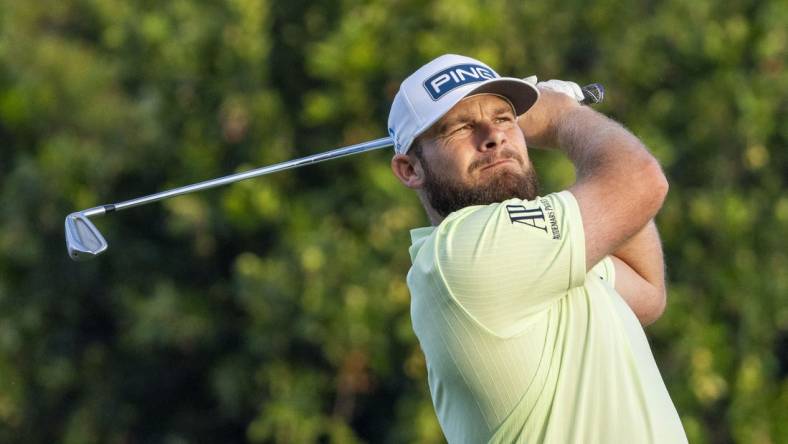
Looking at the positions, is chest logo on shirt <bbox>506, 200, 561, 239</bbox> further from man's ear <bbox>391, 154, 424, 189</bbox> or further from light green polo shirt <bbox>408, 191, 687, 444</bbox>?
man's ear <bbox>391, 154, 424, 189</bbox>

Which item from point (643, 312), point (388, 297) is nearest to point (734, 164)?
point (388, 297)

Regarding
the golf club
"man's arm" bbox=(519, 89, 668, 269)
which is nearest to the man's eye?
"man's arm" bbox=(519, 89, 668, 269)

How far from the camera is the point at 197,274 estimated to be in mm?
12125

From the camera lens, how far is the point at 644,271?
12.4 feet

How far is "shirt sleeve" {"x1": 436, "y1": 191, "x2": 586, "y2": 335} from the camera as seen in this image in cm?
315

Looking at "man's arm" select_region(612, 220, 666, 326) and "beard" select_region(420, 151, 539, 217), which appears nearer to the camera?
"beard" select_region(420, 151, 539, 217)

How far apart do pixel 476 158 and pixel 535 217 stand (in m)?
0.29

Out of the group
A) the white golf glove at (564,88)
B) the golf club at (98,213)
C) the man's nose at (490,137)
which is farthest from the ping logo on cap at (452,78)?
the golf club at (98,213)

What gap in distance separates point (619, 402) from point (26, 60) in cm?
1071

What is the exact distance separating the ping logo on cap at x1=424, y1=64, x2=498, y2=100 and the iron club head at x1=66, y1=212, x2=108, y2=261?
2.88 ft

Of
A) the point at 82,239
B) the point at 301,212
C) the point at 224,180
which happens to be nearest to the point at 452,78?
the point at 224,180

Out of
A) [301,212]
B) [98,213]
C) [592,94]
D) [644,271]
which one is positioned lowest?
[301,212]

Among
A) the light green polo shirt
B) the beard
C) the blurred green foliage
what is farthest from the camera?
the blurred green foliage

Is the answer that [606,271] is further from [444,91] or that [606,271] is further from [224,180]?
[224,180]
